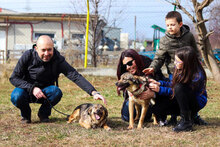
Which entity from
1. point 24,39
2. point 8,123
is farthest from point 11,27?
point 8,123

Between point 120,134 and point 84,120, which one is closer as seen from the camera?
point 120,134

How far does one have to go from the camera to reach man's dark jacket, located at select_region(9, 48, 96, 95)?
4.14 metres

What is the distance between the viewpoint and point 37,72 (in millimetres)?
4188

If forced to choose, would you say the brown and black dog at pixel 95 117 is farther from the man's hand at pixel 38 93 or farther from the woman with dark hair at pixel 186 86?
the woman with dark hair at pixel 186 86

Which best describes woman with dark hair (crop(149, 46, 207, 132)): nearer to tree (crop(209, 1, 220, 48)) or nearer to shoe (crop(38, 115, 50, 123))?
shoe (crop(38, 115, 50, 123))

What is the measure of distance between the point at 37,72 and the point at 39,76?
0.07 meters

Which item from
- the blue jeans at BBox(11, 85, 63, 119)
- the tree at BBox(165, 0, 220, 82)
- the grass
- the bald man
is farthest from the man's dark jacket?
the tree at BBox(165, 0, 220, 82)

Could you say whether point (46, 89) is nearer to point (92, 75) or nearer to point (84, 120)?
point (84, 120)

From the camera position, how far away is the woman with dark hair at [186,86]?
359cm

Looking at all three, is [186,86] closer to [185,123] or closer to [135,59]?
[185,123]


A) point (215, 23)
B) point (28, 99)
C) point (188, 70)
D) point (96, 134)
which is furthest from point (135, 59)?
point (215, 23)

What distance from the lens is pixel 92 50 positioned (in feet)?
33.8

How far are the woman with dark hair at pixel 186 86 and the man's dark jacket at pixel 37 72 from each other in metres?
1.16

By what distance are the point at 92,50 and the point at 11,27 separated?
9.73 m
